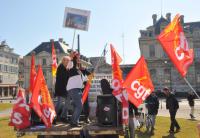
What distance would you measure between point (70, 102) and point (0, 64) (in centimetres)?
8227

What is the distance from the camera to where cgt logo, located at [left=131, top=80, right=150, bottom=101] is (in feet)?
30.3

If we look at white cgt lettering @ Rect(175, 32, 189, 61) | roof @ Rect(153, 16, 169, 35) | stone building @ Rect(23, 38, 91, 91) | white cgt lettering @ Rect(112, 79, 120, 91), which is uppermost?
roof @ Rect(153, 16, 169, 35)

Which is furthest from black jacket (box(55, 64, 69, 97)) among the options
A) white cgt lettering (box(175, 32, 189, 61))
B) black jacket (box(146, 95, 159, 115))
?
black jacket (box(146, 95, 159, 115))

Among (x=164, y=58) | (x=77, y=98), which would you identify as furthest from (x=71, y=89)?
(x=164, y=58)

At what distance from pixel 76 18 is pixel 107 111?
4.20 metres

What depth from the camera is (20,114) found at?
29.7ft

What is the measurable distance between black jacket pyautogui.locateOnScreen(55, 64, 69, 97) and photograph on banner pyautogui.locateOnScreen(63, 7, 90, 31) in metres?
2.40

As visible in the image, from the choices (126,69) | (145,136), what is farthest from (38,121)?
(126,69)

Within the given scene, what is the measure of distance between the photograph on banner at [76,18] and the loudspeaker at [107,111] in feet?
11.8

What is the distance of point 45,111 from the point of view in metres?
8.42

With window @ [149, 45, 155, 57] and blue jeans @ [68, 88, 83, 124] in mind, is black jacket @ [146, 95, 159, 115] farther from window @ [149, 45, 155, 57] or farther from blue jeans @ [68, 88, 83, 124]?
window @ [149, 45, 155, 57]

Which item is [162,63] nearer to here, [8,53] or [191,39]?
[191,39]

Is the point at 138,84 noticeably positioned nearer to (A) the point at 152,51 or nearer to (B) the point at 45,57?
(A) the point at 152,51

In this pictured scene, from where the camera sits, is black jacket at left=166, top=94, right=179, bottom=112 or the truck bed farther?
black jacket at left=166, top=94, right=179, bottom=112
